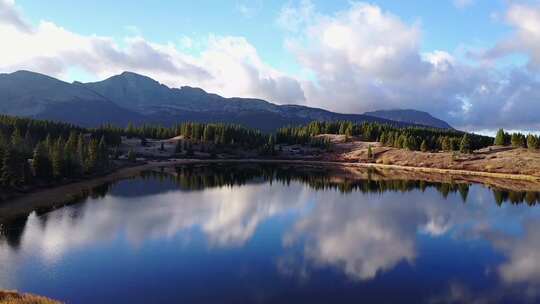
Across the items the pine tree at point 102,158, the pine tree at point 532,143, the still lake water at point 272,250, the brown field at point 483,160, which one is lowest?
the still lake water at point 272,250

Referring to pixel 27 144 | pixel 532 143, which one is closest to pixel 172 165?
pixel 27 144

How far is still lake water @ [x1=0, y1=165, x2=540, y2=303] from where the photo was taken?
37.4 metres

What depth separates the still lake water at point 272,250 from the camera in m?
37.4

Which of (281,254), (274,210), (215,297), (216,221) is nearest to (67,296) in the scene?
(215,297)

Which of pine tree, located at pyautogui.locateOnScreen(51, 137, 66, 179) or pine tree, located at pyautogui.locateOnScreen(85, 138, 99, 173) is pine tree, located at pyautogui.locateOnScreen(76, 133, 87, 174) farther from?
pine tree, located at pyautogui.locateOnScreen(51, 137, 66, 179)

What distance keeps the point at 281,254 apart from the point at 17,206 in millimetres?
49078

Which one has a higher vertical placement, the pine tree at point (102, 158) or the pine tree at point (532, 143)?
the pine tree at point (532, 143)

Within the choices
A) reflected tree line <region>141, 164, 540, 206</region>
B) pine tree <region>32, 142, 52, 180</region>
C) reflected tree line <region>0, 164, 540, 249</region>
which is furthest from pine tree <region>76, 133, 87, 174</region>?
reflected tree line <region>141, 164, 540, 206</region>

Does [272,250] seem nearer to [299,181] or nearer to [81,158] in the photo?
[81,158]

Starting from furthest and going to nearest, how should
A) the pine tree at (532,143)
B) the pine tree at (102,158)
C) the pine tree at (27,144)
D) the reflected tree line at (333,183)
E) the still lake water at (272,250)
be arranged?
1. the pine tree at (532,143)
2. the pine tree at (102,158)
3. the pine tree at (27,144)
4. the reflected tree line at (333,183)
5. the still lake water at (272,250)

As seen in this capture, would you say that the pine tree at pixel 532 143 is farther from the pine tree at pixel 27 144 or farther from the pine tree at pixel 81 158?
the pine tree at pixel 27 144

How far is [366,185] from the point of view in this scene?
A: 124062 millimetres

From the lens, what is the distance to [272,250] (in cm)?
5081

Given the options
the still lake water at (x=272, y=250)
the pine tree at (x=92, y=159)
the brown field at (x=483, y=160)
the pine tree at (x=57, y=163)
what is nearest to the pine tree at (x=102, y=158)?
the pine tree at (x=92, y=159)
